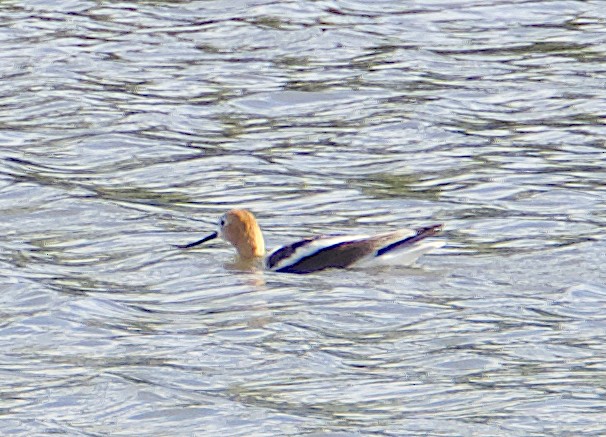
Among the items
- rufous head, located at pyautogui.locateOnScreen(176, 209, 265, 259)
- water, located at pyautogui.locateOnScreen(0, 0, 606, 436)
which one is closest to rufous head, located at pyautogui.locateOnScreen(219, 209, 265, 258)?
rufous head, located at pyautogui.locateOnScreen(176, 209, 265, 259)

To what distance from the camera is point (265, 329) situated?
1077cm

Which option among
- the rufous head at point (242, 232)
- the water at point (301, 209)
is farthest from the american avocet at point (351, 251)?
the rufous head at point (242, 232)

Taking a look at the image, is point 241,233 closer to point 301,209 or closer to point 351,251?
point 351,251

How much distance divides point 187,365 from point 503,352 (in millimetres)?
1631

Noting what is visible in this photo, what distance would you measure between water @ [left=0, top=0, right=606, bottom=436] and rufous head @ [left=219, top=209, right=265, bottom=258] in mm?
234

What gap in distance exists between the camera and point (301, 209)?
13.4 metres

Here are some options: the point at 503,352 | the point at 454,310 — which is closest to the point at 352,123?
the point at 454,310

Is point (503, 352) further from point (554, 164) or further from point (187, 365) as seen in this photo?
point (554, 164)

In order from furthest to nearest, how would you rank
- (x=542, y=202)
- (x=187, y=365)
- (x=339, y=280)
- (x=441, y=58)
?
1. (x=441, y=58)
2. (x=542, y=202)
3. (x=339, y=280)
4. (x=187, y=365)

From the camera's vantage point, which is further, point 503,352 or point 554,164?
point 554,164

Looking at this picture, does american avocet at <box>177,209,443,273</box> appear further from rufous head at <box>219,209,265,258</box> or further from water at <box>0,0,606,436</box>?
rufous head at <box>219,209,265,258</box>

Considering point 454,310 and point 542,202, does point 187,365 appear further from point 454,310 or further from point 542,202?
point 542,202

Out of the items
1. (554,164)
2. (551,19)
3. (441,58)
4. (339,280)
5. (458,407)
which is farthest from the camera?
(551,19)

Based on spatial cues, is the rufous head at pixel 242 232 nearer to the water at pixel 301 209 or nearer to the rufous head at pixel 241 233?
the rufous head at pixel 241 233
